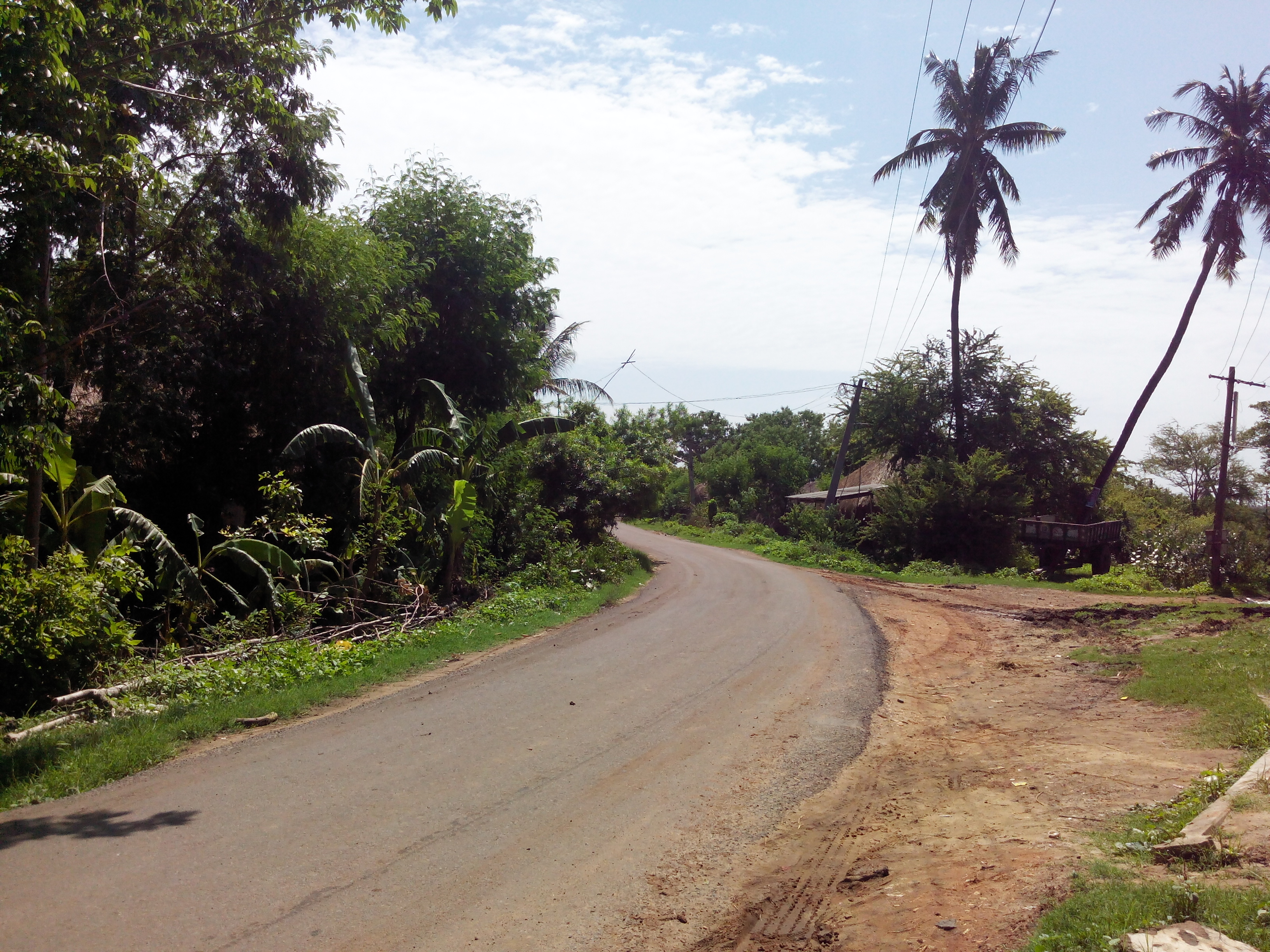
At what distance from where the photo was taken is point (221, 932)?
4.62m

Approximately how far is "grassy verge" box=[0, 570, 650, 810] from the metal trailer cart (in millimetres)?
23326

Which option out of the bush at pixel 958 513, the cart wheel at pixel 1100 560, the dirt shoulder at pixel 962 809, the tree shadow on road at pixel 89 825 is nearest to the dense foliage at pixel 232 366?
the tree shadow on road at pixel 89 825

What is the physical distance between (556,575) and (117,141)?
12.7 metres

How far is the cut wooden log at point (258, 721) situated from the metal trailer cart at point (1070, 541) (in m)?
27.5

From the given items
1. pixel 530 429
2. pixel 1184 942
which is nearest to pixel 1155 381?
pixel 530 429

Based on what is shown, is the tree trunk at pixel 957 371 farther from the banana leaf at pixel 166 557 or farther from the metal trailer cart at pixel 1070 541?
the banana leaf at pixel 166 557

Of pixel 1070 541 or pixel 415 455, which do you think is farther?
pixel 1070 541

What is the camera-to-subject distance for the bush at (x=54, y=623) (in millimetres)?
8883

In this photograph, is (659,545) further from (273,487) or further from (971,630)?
(273,487)

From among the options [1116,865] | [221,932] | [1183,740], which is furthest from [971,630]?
[221,932]

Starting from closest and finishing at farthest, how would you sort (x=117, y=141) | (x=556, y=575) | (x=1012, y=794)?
(x=1012, y=794) < (x=117, y=141) < (x=556, y=575)

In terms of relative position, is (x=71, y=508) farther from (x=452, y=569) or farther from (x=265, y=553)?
(x=452, y=569)

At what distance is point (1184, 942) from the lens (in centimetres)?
378

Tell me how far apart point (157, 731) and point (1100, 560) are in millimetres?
31782
